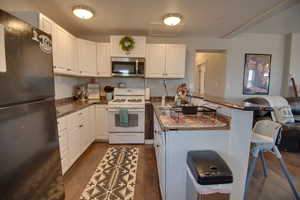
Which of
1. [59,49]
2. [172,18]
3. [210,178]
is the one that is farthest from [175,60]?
[210,178]

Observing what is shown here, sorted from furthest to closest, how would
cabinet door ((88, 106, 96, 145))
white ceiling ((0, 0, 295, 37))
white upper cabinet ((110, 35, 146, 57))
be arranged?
white upper cabinet ((110, 35, 146, 57)) < cabinet door ((88, 106, 96, 145)) < white ceiling ((0, 0, 295, 37))

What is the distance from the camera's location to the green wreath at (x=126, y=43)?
9.61ft

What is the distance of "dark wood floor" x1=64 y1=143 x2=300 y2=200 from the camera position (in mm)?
1664

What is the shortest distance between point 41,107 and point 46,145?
32cm

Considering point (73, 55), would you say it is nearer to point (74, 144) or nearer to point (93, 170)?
point (74, 144)

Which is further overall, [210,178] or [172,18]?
[172,18]

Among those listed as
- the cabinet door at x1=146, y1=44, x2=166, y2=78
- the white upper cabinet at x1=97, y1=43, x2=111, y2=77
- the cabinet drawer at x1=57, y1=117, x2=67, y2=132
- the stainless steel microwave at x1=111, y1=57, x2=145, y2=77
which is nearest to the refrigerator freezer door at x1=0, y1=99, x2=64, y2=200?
the cabinet drawer at x1=57, y1=117, x2=67, y2=132

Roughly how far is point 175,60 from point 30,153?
295cm

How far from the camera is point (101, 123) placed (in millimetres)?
3023

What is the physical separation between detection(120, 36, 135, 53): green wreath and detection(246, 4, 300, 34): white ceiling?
→ 2.84 meters

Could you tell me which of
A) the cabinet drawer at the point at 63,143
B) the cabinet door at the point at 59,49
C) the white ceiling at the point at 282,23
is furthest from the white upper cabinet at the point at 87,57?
the white ceiling at the point at 282,23

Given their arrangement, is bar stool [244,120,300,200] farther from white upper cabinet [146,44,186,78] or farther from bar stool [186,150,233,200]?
white upper cabinet [146,44,186,78]

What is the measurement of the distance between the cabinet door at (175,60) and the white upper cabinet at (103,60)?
1364mm

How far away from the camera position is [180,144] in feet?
4.41
